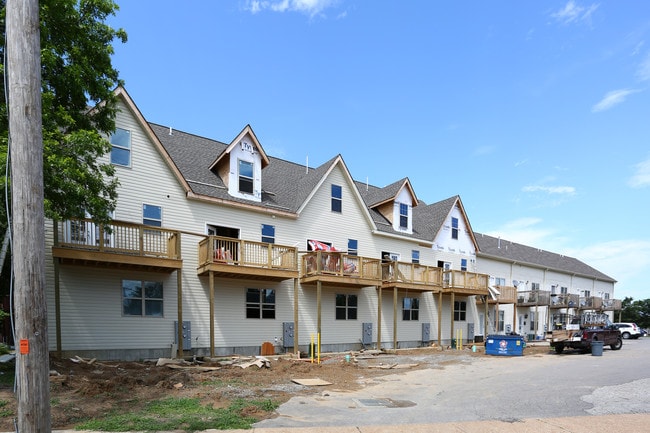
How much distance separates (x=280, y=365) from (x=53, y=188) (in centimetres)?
965

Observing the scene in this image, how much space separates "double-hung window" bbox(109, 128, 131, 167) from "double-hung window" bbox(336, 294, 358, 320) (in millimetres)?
12751

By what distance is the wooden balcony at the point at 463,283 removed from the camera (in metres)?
27.2

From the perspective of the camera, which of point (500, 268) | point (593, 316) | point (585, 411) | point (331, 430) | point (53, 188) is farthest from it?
point (500, 268)

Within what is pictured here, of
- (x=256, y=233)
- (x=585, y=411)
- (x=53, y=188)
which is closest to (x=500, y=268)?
(x=256, y=233)

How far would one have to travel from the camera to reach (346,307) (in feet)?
76.5

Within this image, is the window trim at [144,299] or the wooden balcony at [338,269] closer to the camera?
the window trim at [144,299]

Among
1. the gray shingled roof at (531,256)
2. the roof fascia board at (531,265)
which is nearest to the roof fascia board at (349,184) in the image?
the roof fascia board at (531,265)

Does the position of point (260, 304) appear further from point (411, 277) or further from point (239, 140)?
point (411, 277)

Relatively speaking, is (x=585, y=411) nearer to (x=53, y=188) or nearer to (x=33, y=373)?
(x=33, y=373)

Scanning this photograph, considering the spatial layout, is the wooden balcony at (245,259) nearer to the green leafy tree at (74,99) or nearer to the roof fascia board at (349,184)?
the roof fascia board at (349,184)

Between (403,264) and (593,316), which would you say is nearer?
(403,264)

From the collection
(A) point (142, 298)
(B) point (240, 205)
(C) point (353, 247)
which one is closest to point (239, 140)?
(B) point (240, 205)

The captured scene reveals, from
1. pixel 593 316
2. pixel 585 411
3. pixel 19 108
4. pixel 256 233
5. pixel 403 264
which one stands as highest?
pixel 19 108

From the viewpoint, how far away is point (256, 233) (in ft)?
67.3
